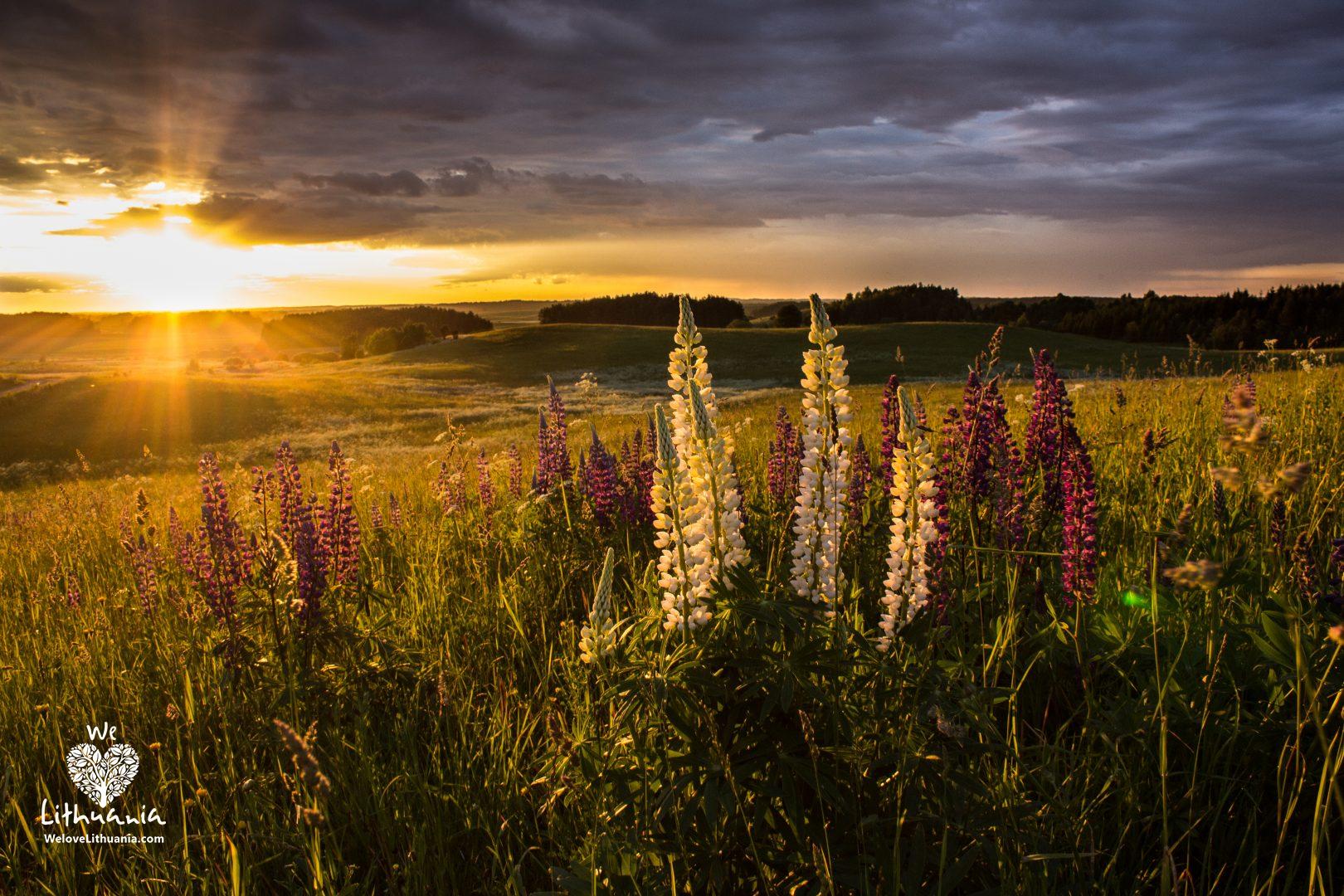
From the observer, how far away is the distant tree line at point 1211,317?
68500 mm

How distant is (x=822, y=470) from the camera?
2629mm

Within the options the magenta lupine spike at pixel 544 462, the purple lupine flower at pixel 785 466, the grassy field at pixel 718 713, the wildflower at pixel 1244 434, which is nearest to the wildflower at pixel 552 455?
the magenta lupine spike at pixel 544 462

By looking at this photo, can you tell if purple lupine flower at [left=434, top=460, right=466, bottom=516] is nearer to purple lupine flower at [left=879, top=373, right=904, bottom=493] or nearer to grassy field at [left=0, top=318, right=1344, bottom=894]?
grassy field at [left=0, top=318, right=1344, bottom=894]

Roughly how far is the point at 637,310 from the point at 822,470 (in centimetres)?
11152

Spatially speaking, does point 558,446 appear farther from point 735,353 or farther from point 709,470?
point 735,353

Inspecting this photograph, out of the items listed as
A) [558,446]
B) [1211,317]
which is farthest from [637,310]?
[558,446]

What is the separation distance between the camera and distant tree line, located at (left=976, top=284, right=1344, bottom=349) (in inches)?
2697

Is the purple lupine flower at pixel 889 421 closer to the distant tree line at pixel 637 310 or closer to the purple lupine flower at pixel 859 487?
the purple lupine flower at pixel 859 487

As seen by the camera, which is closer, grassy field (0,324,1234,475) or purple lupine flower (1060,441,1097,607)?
purple lupine flower (1060,441,1097,607)

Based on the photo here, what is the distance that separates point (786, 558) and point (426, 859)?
2823 mm

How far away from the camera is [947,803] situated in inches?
80.9

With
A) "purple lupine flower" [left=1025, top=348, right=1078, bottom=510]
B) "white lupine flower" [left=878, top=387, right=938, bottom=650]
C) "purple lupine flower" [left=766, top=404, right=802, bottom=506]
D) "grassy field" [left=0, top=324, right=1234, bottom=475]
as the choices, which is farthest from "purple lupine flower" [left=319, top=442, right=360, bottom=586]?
"purple lupine flower" [left=1025, top=348, right=1078, bottom=510]

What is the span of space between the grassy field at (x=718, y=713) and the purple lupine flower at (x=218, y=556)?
0.34ft

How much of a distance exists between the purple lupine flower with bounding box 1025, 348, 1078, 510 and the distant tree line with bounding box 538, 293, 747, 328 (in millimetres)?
102005
